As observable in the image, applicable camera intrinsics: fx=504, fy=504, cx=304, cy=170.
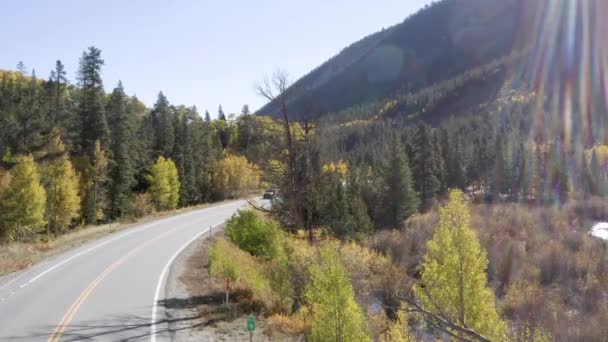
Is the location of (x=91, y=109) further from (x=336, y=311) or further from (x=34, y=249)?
(x=336, y=311)

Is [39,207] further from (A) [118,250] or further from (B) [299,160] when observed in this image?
(B) [299,160]

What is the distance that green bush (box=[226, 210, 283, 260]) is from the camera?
2438 cm

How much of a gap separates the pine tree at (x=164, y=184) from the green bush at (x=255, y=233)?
123ft

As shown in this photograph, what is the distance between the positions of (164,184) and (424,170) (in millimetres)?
35827

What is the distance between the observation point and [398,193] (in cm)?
5881

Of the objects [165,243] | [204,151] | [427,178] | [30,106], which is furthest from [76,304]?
[204,151]

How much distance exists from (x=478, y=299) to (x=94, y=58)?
5298 cm

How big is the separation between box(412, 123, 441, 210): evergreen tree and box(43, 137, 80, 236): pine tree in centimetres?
4418

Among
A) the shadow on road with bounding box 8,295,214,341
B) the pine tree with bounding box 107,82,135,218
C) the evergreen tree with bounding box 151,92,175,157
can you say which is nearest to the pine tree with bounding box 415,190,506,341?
the shadow on road with bounding box 8,295,214,341

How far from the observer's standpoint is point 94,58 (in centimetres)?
5594

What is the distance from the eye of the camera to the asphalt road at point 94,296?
1245 centimetres

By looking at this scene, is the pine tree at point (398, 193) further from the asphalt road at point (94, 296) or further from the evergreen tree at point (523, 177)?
the asphalt road at point (94, 296)

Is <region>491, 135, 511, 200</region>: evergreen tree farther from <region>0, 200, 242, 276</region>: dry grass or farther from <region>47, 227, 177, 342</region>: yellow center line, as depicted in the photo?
<region>47, 227, 177, 342</region>: yellow center line

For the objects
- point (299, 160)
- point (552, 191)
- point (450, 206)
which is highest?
point (299, 160)
